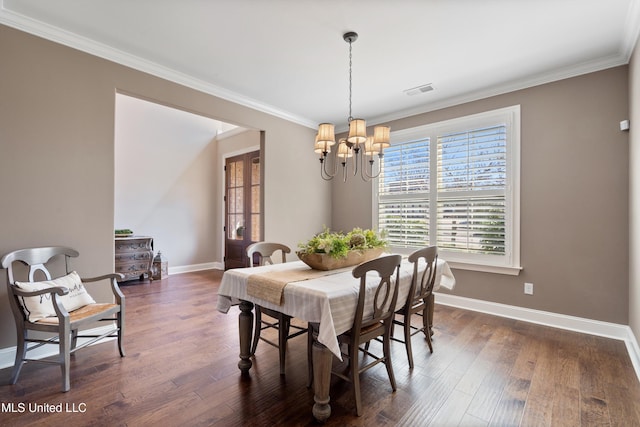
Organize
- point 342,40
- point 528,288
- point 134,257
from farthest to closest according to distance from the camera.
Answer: point 134,257
point 528,288
point 342,40

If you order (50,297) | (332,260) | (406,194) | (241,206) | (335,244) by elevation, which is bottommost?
(50,297)

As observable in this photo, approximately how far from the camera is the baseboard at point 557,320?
108 inches

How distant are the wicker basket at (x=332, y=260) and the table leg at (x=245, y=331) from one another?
539mm

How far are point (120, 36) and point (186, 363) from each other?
288 centimetres

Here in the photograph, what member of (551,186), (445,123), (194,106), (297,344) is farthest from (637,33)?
(194,106)

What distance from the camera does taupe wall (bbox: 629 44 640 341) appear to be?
2.45 meters

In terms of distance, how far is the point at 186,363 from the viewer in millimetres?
2457

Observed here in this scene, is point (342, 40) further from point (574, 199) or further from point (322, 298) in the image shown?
point (574, 199)

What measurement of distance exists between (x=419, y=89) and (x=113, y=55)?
3322 mm

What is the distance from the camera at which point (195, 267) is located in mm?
6426

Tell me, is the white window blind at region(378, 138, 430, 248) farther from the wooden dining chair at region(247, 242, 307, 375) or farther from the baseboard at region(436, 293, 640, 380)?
the wooden dining chair at region(247, 242, 307, 375)

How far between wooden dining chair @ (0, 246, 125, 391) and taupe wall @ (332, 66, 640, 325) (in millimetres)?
4137

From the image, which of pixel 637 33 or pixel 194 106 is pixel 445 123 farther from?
pixel 194 106

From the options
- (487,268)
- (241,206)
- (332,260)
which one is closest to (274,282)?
(332,260)
